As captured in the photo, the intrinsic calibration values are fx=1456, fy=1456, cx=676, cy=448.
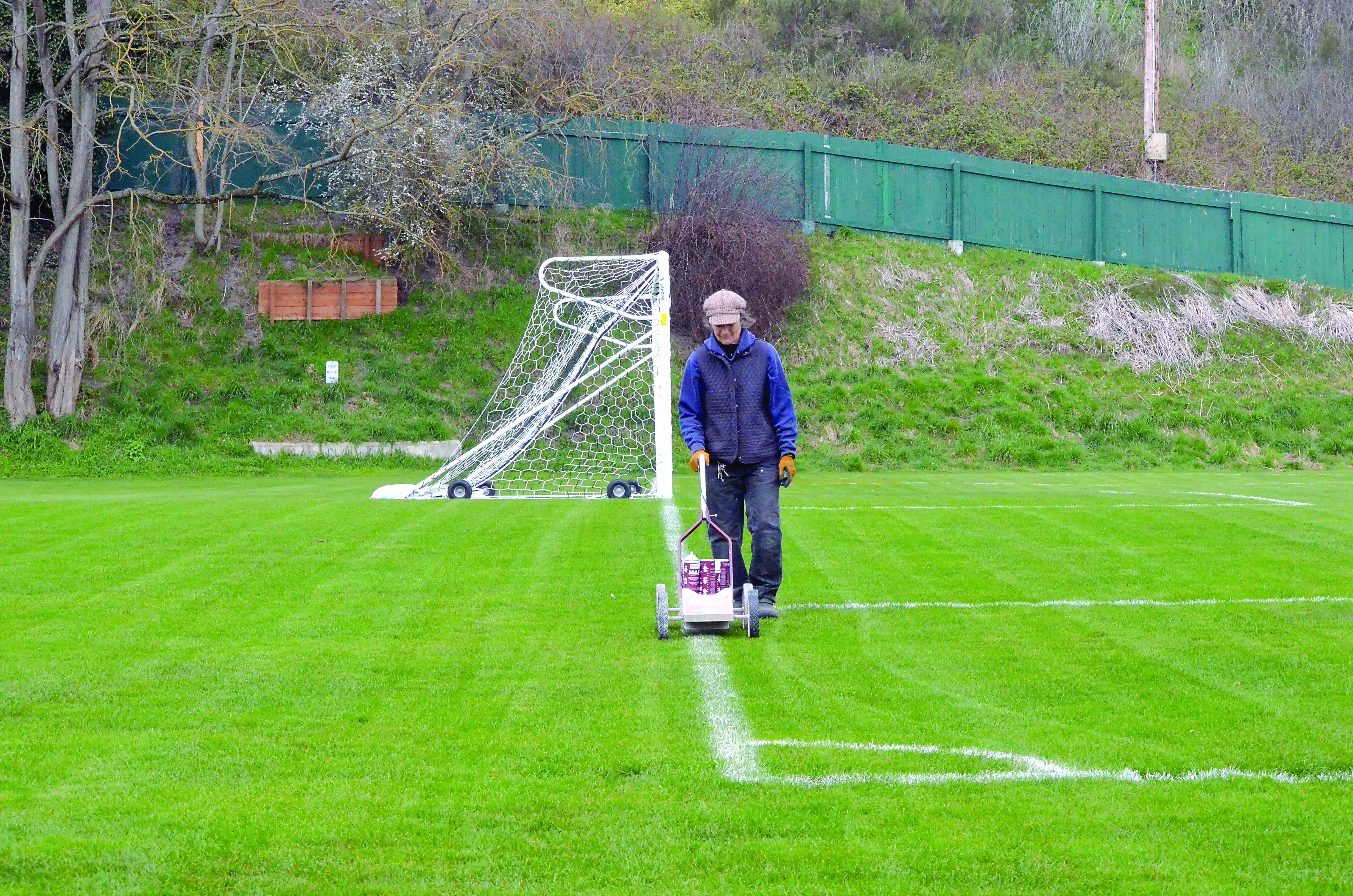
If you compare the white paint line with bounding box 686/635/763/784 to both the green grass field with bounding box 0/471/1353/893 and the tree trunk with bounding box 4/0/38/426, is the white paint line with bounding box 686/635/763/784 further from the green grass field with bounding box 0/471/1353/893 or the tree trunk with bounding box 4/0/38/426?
the tree trunk with bounding box 4/0/38/426

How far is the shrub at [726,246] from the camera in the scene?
28.9 meters

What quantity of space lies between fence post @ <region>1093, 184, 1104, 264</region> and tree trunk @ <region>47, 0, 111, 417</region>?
21.4 meters

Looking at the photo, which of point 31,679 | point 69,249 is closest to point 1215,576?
point 31,679

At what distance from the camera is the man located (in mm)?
8773

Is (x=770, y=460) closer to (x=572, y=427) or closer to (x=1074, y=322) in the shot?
(x=572, y=427)

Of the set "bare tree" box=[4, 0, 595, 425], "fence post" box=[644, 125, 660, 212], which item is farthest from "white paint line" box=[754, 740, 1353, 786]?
"fence post" box=[644, 125, 660, 212]

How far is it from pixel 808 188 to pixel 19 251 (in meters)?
16.0

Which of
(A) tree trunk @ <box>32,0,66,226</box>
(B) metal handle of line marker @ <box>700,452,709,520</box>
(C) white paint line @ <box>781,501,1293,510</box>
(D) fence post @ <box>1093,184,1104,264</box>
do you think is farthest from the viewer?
(D) fence post @ <box>1093,184,1104,264</box>

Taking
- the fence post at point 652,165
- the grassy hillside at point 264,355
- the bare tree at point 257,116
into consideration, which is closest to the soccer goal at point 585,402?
the grassy hillside at point 264,355

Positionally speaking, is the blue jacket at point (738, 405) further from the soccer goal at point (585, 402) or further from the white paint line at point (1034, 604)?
the soccer goal at point (585, 402)

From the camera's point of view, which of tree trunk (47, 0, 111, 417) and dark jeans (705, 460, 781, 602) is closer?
dark jeans (705, 460, 781, 602)

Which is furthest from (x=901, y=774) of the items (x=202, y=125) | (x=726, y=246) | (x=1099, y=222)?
(x=1099, y=222)

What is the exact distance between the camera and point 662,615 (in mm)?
8156

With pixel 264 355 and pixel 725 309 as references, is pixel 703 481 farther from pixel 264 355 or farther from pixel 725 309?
pixel 264 355
